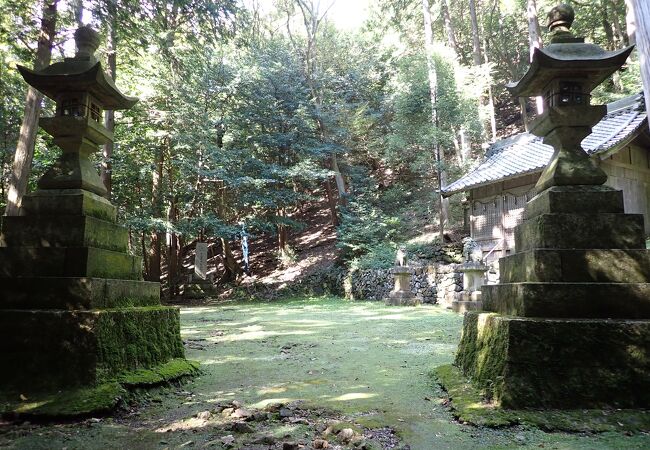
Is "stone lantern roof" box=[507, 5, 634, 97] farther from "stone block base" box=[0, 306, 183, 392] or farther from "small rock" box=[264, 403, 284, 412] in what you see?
"stone block base" box=[0, 306, 183, 392]

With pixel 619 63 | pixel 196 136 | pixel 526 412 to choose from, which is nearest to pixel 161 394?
pixel 526 412

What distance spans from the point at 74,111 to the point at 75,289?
69.9 inches

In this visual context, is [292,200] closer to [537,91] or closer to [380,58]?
[380,58]

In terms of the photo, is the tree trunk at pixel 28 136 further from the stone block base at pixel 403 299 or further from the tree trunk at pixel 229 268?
the tree trunk at pixel 229 268

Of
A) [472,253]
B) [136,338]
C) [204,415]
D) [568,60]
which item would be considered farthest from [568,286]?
[472,253]

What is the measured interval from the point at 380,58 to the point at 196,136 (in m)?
11.6

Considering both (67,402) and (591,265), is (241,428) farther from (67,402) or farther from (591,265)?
(591,265)

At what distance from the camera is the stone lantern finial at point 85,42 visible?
4.09 metres

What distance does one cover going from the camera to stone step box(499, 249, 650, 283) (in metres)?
3.08

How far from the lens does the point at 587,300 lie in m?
3.03

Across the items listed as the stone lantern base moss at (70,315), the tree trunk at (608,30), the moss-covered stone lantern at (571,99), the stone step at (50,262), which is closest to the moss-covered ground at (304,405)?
the stone lantern base moss at (70,315)

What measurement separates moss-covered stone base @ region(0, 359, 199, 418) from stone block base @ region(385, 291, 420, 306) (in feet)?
34.4

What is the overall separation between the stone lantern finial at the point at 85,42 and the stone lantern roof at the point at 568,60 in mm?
4163

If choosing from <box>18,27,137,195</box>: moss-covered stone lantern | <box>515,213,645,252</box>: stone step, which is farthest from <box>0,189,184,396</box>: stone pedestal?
<box>515,213,645,252</box>: stone step
